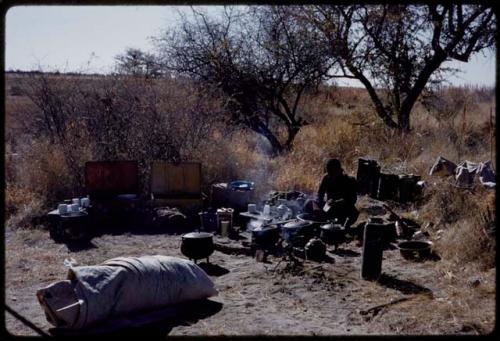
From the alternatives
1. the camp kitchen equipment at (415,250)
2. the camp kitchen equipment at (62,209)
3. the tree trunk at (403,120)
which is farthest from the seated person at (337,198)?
the tree trunk at (403,120)

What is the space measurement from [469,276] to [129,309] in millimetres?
3747

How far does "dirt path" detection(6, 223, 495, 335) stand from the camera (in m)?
5.05

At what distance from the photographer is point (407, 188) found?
9.88m

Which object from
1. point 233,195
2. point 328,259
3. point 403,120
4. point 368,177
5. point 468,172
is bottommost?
point 328,259

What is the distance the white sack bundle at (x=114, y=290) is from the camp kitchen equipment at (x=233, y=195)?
14.8 ft

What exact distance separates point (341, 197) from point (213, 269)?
2.66m

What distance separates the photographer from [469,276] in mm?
6109

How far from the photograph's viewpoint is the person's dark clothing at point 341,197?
8492 mm

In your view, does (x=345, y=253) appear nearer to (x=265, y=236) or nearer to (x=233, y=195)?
(x=265, y=236)

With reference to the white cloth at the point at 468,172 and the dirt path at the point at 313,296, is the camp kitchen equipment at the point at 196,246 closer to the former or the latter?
the dirt path at the point at 313,296

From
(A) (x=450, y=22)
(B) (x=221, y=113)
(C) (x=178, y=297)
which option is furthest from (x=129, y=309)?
(A) (x=450, y=22)

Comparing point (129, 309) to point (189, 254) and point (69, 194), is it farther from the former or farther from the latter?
point (69, 194)

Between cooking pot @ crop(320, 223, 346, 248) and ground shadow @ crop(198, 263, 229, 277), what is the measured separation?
151 centimetres

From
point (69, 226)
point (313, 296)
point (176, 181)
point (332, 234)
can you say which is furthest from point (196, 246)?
point (176, 181)
